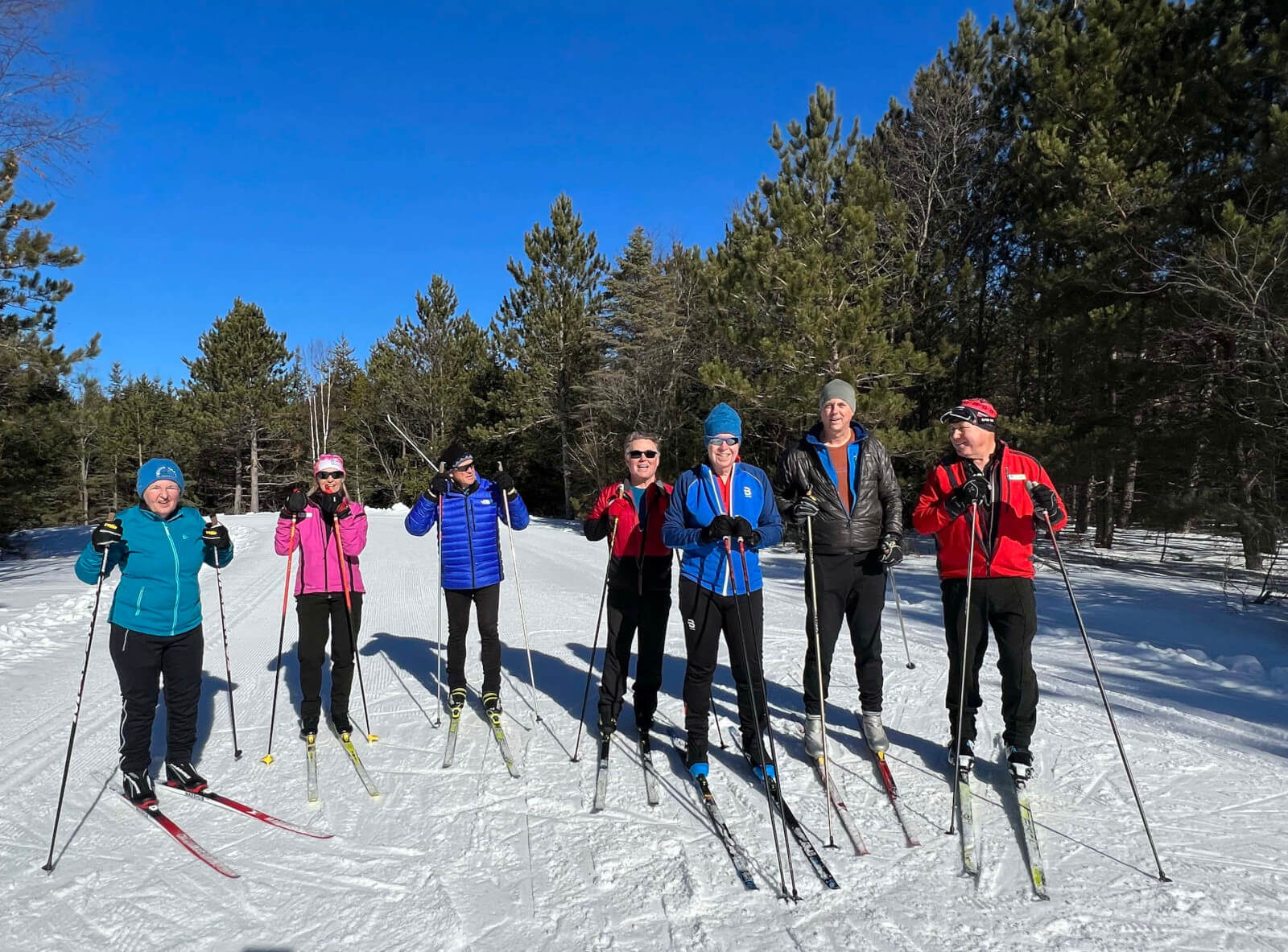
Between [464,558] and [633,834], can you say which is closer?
[633,834]

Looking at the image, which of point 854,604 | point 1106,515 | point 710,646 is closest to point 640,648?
point 710,646

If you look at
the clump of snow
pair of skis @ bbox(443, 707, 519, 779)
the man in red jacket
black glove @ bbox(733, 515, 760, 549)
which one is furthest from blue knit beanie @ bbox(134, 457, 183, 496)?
the clump of snow

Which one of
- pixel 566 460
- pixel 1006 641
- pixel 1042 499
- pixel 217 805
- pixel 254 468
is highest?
pixel 566 460

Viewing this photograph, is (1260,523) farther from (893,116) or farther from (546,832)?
(893,116)

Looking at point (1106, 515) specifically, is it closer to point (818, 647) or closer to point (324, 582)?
point (818, 647)

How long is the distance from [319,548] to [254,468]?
35.9m

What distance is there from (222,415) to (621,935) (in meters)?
36.7

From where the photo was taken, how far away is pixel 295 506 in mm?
4375

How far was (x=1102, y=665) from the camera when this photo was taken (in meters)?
6.48

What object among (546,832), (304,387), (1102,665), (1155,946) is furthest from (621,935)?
(304,387)

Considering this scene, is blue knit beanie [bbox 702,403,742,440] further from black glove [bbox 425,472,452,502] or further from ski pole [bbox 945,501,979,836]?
black glove [bbox 425,472,452,502]

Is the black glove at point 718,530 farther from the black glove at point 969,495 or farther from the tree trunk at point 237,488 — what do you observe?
the tree trunk at point 237,488

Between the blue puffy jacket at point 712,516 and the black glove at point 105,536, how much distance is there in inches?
114

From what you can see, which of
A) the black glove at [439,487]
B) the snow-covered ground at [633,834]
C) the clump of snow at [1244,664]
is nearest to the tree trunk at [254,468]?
the snow-covered ground at [633,834]
